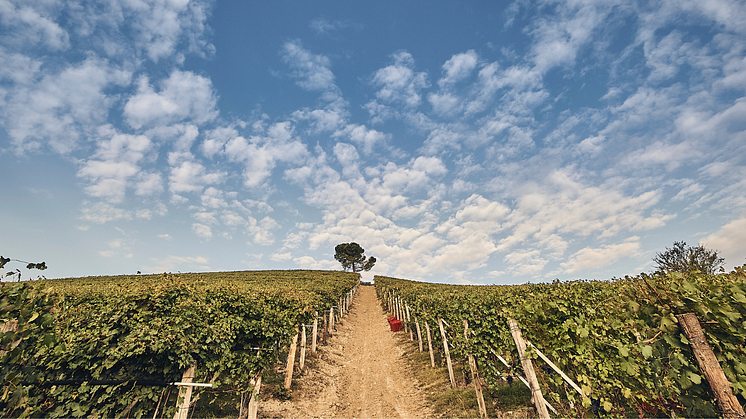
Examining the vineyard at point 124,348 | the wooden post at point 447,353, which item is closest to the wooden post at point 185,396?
the vineyard at point 124,348

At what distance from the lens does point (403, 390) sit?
1184cm

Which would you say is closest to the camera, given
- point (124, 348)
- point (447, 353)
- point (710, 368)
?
point (710, 368)

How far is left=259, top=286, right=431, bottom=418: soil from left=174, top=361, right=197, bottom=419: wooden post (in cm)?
391

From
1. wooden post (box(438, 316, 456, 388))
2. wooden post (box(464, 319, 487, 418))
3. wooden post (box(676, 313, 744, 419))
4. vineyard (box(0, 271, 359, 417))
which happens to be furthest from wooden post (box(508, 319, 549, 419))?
vineyard (box(0, 271, 359, 417))

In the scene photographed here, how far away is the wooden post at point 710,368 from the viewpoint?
337 centimetres

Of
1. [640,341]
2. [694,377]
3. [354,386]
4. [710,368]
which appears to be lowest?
[354,386]

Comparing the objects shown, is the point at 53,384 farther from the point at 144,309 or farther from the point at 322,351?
the point at 322,351

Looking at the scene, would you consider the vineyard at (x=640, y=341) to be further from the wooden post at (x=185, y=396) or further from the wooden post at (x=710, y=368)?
the wooden post at (x=185, y=396)

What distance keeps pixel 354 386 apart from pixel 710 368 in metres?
11.7

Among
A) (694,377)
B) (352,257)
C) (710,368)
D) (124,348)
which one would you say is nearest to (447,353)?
(694,377)

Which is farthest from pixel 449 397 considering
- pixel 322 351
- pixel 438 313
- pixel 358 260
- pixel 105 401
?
pixel 358 260

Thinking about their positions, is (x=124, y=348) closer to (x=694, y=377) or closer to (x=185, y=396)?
(x=185, y=396)

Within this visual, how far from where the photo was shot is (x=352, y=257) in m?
93.0

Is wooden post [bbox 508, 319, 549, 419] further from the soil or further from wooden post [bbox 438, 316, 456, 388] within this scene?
wooden post [bbox 438, 316, 456, 388]
